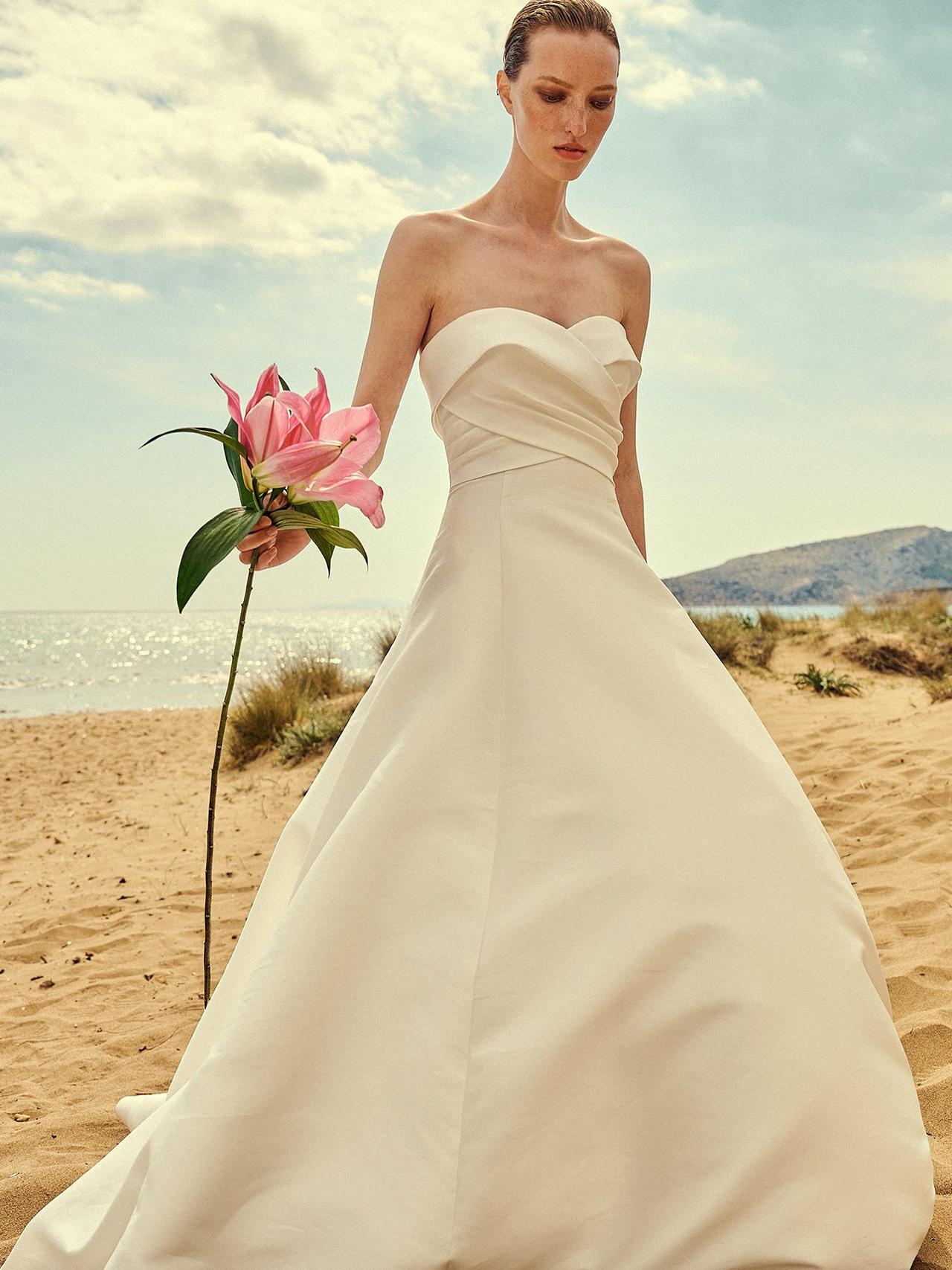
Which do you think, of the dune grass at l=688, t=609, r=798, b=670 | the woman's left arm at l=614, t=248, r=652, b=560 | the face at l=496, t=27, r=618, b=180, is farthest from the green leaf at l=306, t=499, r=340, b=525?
the dune grass at l=688, t=609, r=798, b=670

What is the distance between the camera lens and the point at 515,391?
2.00 m

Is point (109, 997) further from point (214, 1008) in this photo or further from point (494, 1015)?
point (494, 1015)

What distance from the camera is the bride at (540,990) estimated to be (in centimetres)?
146

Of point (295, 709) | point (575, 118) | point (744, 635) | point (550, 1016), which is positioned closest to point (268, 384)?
point (575, 118)

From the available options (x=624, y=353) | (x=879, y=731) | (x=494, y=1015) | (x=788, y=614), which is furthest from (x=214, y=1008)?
(x=788, y=614)

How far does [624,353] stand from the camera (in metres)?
2.17

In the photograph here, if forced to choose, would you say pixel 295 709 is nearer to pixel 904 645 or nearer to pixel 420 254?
pixel 904 645

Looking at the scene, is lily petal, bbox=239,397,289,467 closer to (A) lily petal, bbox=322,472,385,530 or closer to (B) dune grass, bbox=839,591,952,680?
(A) lily petal, bbox=322,472,385,530

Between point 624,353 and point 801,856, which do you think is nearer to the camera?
point 801,856

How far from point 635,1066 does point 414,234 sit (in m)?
1.68

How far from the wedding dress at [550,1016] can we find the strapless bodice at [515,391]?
278 mm

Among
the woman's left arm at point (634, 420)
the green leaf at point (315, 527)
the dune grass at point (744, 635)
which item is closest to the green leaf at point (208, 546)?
the green leaf at point (315, 527)

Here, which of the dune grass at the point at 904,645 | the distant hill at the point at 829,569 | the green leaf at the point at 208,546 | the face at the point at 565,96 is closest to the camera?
the green leaf at the point at 208,546

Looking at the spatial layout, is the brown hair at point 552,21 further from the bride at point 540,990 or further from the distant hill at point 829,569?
the distant hill at point 829,569
